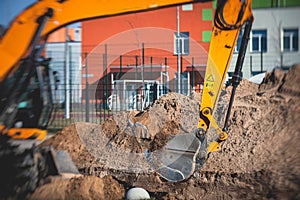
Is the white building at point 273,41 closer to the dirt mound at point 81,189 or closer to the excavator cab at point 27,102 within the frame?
the dirt mound at point 81,189

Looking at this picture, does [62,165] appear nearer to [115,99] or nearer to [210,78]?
[210,78]

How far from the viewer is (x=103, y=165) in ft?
21.7

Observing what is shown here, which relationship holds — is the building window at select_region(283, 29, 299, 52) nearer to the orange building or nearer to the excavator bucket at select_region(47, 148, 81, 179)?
the orange building

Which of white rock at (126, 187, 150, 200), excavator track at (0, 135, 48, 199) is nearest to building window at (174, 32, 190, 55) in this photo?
white rock at (126, 187, 150, 200)

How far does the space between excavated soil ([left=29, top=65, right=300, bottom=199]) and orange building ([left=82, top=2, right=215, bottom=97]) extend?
89cm

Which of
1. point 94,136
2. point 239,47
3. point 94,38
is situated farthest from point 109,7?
point 94,38

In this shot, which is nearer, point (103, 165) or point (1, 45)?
point (1, 45)

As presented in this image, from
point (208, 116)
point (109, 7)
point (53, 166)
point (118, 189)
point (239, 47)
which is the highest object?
point (109, 7)

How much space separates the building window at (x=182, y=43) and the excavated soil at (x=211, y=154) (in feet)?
2.76

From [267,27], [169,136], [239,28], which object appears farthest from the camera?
[267,27]

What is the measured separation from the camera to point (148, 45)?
878cm

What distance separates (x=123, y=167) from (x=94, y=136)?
109cm

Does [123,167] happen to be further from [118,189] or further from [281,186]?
[281,186]

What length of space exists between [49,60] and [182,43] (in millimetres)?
3302
